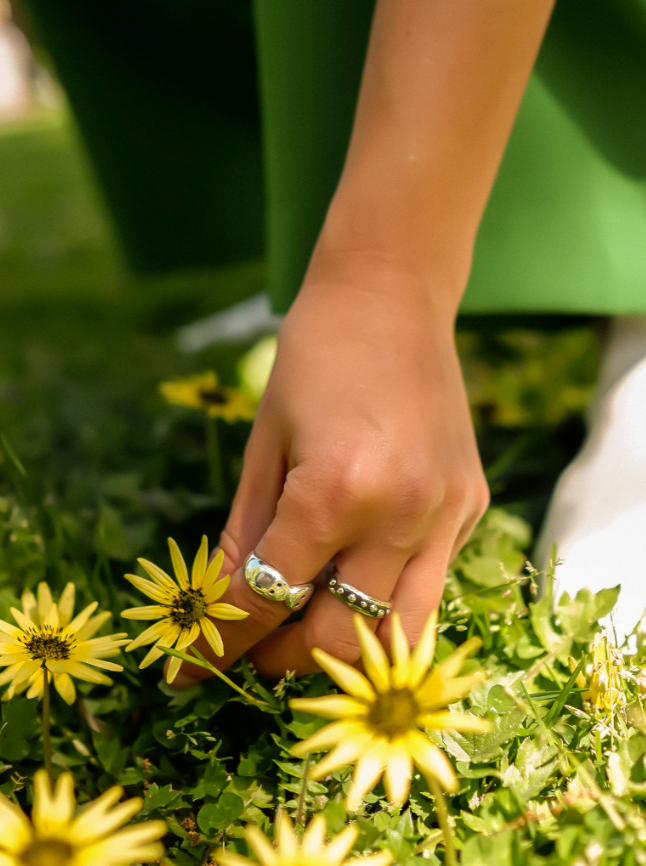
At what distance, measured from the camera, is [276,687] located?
67 cm

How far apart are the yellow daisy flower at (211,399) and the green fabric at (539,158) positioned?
16cm

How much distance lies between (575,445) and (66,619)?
0.94 meters

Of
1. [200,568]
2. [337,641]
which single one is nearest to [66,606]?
[200,568]

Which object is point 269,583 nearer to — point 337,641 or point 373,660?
point 337,641

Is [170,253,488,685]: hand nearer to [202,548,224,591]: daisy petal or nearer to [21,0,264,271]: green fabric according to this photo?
[202,548,224,591]: daisy petal

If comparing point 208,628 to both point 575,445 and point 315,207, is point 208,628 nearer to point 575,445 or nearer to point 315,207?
point 315,207

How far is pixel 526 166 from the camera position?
1.05 metres

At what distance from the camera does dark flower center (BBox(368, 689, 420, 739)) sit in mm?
467

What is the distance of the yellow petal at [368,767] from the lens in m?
0.42

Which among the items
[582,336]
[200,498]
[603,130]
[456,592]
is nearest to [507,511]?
[456,592]

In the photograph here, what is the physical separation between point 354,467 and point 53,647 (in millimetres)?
289

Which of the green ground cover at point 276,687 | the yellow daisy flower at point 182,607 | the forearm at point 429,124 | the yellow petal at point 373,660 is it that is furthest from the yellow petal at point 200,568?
the forearm at point 429,124

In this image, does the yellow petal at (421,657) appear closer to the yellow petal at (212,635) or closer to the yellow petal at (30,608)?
the yellow petal at (212,635)

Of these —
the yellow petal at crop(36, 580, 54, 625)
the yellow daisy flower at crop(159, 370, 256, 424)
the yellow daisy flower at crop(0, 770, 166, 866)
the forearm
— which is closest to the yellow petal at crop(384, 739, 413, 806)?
the yellow daisy flower at crop(0, 770, 166, 866)
